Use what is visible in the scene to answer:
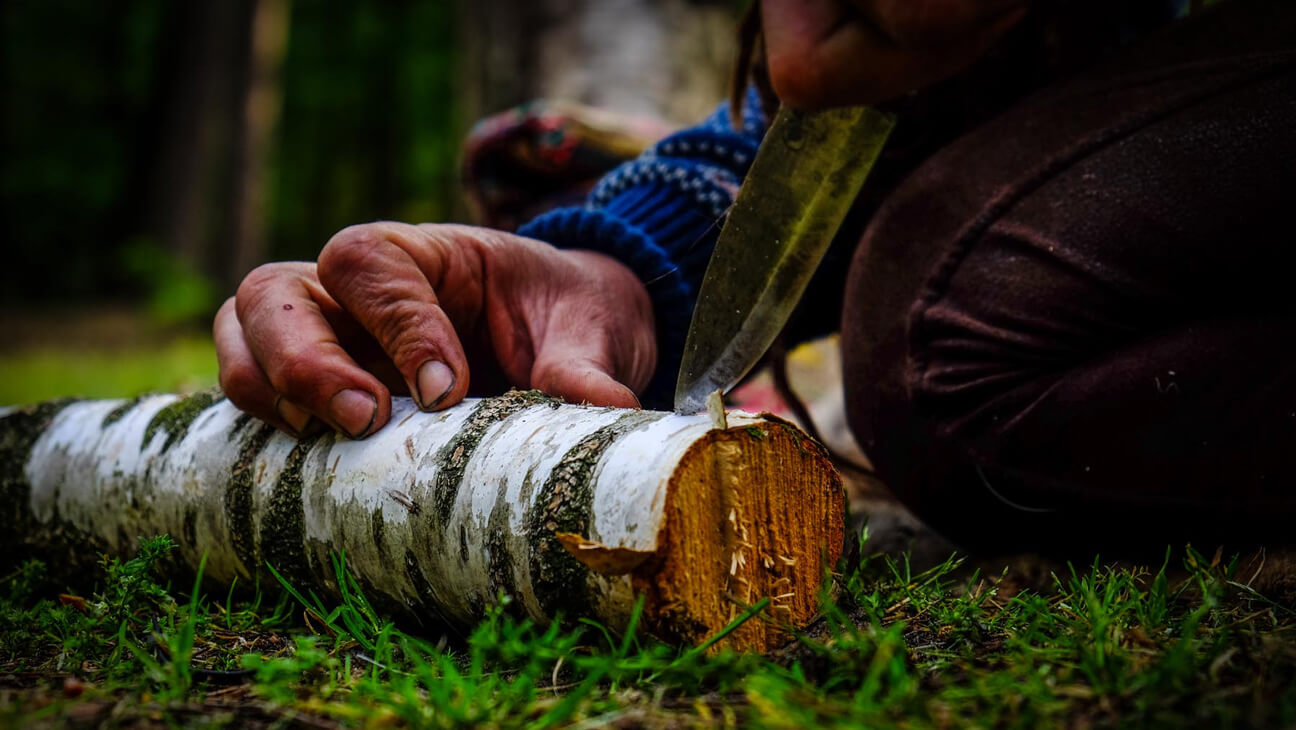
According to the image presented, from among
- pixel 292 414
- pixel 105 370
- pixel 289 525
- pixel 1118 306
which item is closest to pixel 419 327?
pixel 292 414

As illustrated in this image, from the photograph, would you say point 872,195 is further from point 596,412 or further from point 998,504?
point 596,412

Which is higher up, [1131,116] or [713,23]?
[713,23]

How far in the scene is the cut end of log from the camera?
3.58 feet

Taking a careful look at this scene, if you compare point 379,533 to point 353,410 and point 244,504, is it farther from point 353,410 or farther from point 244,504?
point 244,504

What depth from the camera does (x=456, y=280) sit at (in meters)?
1.60

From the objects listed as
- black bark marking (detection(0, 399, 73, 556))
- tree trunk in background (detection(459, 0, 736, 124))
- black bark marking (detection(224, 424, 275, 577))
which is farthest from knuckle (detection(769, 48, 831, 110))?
tree trunk in background (detection(459, 0, 736, 124))

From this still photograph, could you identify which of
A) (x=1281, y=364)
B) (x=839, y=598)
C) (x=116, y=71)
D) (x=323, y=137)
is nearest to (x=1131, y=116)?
(x=1281, y=364)

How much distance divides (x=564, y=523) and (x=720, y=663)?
0.27 m

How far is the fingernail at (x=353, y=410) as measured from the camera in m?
1.37

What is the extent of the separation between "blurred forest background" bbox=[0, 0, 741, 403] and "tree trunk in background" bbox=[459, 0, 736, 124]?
0.01m

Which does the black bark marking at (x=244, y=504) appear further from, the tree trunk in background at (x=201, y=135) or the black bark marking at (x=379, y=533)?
the tree trunk in background at (x=201, y=135)

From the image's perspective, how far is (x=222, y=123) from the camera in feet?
37.0

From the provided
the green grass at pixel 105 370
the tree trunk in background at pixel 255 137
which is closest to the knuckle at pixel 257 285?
the green grass at pixel 105 370

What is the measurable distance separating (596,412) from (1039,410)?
2.54 feet
